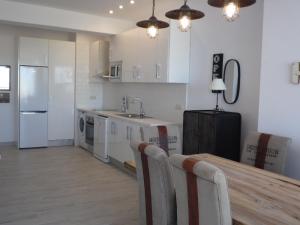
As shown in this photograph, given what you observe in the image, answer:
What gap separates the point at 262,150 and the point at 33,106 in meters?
5.22

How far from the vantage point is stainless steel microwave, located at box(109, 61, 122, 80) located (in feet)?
19.8

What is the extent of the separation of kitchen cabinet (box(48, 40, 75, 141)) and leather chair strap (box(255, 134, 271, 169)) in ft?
16.6

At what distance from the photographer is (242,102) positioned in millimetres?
3898

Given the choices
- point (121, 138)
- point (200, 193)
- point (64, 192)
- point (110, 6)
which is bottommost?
point (64, 192)

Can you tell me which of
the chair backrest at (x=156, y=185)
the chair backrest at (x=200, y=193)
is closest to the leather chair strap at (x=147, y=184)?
the chair backrest at (x=156, y=185)

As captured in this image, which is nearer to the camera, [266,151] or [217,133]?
[266,151]

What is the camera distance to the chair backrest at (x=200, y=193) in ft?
5.29

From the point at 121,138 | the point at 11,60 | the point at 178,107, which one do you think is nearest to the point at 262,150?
the point at 178,107

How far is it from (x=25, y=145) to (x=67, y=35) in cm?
274

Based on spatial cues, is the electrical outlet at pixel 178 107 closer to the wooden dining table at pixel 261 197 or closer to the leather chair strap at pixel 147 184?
the wooden dining table at pixel 261 197

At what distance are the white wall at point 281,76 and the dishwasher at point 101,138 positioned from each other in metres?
3.15

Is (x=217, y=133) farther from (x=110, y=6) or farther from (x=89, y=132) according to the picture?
(x=89, y=132)

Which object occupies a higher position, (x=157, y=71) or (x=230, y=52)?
(x=230, y=52)

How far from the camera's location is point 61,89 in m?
6.97
